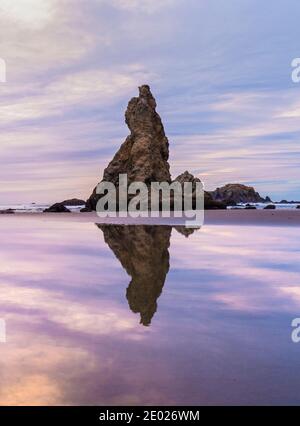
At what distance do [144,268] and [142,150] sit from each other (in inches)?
2970

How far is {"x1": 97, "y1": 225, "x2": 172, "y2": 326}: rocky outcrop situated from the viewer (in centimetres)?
931

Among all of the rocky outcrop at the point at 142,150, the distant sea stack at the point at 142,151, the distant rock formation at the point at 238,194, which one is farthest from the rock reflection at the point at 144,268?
the distant rock formation at the point at 238,194

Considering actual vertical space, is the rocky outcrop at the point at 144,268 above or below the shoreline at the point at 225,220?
below

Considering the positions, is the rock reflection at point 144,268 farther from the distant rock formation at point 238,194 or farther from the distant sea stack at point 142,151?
the distant rock formation at point 238,194

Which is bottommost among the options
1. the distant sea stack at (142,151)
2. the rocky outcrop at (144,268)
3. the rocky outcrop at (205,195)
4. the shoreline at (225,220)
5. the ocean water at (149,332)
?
the ocean water at (149,332)

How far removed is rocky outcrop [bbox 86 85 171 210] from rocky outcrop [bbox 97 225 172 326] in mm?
65239

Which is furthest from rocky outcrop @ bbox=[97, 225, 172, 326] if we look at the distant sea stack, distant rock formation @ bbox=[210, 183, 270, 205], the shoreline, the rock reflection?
distant rock formation @ bbox=[210, 183, 270, 205]

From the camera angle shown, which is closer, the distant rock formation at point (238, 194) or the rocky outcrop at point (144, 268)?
the rocky outcrop at point (144, 268)

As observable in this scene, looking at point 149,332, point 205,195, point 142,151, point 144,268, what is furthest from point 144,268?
point 142,151

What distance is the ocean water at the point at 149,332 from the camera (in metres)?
5.21

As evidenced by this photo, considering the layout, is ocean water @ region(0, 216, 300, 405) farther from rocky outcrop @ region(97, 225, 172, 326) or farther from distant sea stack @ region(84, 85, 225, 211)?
distant sea stack @ region(84, 85, 225, 211)
